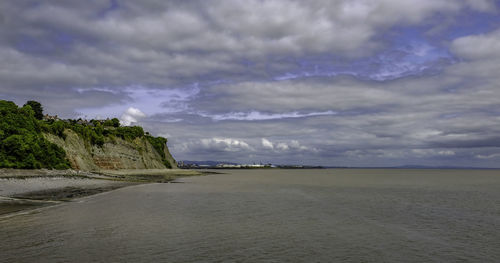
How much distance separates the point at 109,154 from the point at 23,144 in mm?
59993

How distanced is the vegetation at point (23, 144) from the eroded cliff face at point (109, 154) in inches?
347

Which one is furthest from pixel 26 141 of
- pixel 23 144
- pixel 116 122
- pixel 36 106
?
pixel 116 122

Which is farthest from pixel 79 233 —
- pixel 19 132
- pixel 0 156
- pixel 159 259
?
pixel 19 132

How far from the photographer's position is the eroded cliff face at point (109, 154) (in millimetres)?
103938

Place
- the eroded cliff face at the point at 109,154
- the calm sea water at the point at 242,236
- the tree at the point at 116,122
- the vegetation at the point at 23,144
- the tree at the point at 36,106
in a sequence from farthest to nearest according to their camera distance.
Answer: the tree at the point at 116,122, the tree at the point at 36,106, the eroded cliff face at the point at 109,154, the vegetation at the point at 23,144, the calm sea water at the point at 242,236

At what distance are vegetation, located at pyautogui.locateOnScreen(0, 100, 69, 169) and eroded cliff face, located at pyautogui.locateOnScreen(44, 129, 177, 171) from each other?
8.81 meters

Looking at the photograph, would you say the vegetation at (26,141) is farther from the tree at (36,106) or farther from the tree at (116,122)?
the tree at (116,122)

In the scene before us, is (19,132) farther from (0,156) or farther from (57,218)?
(57,218)

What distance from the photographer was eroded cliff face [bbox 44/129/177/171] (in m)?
104

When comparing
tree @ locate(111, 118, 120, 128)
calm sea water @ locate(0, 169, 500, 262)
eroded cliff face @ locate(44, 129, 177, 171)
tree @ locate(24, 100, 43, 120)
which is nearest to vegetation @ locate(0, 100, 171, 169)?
eroded cliff face @ locate(44, 129, 177, 171)

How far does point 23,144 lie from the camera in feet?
243

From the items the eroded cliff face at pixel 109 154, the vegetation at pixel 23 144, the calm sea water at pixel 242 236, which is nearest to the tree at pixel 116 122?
the eroded cliff face at pixel 109 154

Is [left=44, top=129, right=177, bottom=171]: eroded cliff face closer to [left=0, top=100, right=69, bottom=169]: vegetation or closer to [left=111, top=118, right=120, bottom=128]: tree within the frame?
[left=0, top=100, right=69, bottom=169]: vegetation

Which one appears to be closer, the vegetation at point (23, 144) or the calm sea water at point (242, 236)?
the calm sea water at point (242, 236)
